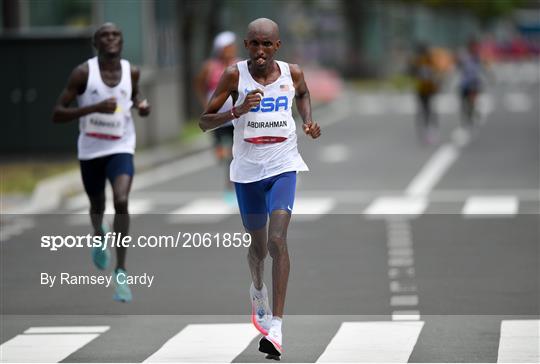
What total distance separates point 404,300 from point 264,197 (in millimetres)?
2241

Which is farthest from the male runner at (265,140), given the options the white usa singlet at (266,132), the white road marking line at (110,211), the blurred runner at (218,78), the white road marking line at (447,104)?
the white road marking line at (447,104)

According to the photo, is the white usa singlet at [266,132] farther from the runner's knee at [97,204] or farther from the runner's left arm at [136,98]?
the runner's knee at [97,204]

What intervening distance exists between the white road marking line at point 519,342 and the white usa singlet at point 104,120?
315cm

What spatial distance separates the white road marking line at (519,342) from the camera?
8781 mm

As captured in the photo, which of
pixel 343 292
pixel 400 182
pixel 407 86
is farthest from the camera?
pixel 407 86

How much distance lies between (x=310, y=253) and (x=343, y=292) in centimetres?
230

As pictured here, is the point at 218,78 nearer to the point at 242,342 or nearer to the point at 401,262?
the point at 401,262

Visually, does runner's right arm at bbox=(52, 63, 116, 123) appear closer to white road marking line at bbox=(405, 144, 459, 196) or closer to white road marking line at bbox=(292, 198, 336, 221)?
white road marking line at bbox=(292, 198, 336, 221)

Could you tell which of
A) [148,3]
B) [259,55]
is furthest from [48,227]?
[148,3]

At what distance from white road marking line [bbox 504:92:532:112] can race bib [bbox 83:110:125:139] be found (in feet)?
109

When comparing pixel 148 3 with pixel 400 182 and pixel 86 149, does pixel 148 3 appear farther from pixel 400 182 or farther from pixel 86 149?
pixel 86 149

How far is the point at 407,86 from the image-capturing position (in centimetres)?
6538

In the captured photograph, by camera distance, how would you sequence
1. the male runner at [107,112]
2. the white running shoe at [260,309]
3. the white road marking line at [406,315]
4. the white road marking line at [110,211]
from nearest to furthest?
the white running shoe at [260,309], the white road marking line at [406,315], the male runner at [107,112], the white road marking line at [110,211]

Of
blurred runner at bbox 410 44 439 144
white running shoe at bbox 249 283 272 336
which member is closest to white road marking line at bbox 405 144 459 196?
blurred runner at bbox 410 44 439 144
